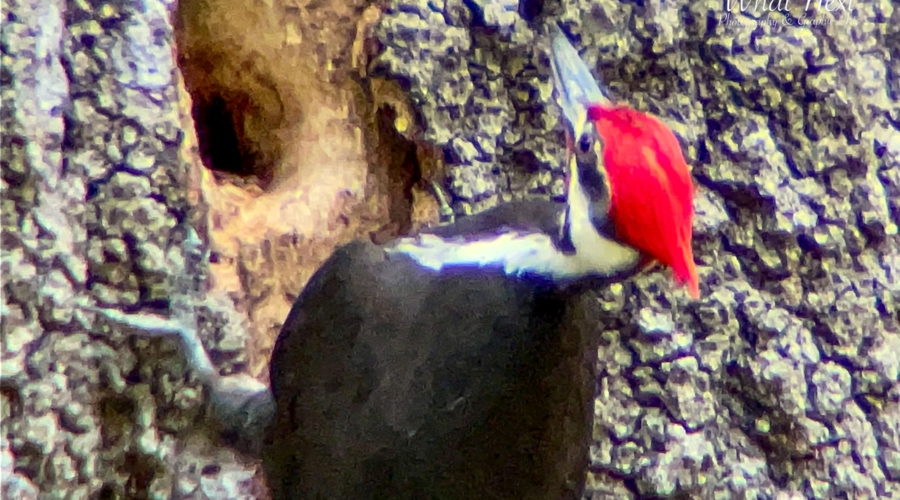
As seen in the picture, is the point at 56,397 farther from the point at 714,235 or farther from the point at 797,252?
the point at 797,252

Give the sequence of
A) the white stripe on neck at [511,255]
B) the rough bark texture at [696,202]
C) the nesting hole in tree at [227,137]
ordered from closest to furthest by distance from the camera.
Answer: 1. the white stripe on neck at [511,255]
2. the rough bark texture at [696,202]
3. the nesting hole in tree at [227,137]

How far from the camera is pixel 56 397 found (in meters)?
1.07

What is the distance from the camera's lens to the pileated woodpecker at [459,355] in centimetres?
104

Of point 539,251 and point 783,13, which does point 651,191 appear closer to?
point 539,251

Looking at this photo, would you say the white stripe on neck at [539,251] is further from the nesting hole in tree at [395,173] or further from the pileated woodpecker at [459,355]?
the nesting hole in tree at [395,173]

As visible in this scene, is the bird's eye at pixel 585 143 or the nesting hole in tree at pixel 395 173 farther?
the nesting hole in tree at pixel 395 173

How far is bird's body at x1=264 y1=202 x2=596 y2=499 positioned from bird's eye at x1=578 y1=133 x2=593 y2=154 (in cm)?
15

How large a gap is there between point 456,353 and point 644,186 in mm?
278

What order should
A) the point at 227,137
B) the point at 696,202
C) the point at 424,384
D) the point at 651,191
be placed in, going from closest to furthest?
1. the point at 651,191
2. the point at 424,384
3. the point at 696,202
4. the point at 227,137

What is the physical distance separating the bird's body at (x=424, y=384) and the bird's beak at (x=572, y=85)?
0.62 ft

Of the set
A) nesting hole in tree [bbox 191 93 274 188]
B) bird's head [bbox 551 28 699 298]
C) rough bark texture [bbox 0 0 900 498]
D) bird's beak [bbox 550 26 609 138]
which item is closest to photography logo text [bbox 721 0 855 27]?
rough bark texture [bbox 0 0 900 498]

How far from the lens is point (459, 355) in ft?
3.47

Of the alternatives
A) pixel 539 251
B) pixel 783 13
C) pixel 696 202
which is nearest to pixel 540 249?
pixel 539 251

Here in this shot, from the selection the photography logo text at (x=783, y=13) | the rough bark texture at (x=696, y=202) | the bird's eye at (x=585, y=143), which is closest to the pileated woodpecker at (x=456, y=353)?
the bird's eye at (x=585, y=143)
